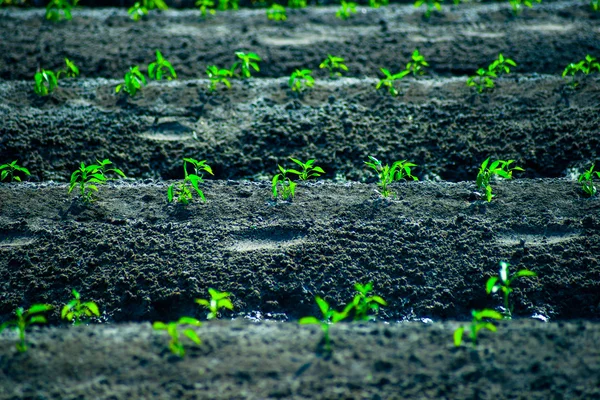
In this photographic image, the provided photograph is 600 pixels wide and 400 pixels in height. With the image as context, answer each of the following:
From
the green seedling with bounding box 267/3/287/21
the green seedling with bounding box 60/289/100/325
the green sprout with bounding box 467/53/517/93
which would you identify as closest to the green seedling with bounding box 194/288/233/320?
the green seedling with bounding box 60/289/100/325

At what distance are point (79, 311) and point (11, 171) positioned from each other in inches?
55.2

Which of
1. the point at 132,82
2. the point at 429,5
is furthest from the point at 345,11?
the point at 132,82

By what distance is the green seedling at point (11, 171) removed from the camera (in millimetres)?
3744

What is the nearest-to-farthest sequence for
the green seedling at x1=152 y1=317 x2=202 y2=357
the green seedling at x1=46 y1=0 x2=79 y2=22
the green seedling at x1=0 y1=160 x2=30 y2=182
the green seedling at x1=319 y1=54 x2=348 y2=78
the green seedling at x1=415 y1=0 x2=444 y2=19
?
the green seedling at x1=152 y1=317 x2=202 y2=357, the green seedling at x1=0 y1=160 x2=30 y2=182, the green seedling at x1=319 y1=54 x2=348 y2=78, the green seedling at x1=46 y1=0 x2=79 y2=22, the green seedling at x1=415 y1=0 x2=444 y2=19

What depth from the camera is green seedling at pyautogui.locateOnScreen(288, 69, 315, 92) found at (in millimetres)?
4582

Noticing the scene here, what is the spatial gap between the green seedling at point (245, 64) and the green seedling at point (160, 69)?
497 mm

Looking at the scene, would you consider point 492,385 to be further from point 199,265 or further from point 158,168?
point 158,168

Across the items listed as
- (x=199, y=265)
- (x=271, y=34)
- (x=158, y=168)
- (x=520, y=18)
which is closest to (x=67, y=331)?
(x=199, y=265)

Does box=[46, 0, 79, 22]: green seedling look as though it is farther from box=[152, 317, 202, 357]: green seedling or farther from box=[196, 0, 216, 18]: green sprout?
box=[152, 317, 202, 357]: green seedling

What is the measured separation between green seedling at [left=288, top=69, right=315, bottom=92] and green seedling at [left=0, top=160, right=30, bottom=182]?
6.50 feet

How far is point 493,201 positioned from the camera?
3506 mm

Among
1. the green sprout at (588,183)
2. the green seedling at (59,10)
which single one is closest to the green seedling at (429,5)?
the green sprout at (588,183)

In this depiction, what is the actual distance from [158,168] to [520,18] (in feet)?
12.9

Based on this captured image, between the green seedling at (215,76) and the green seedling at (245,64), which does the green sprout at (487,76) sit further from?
the green seedling at (215,76)
